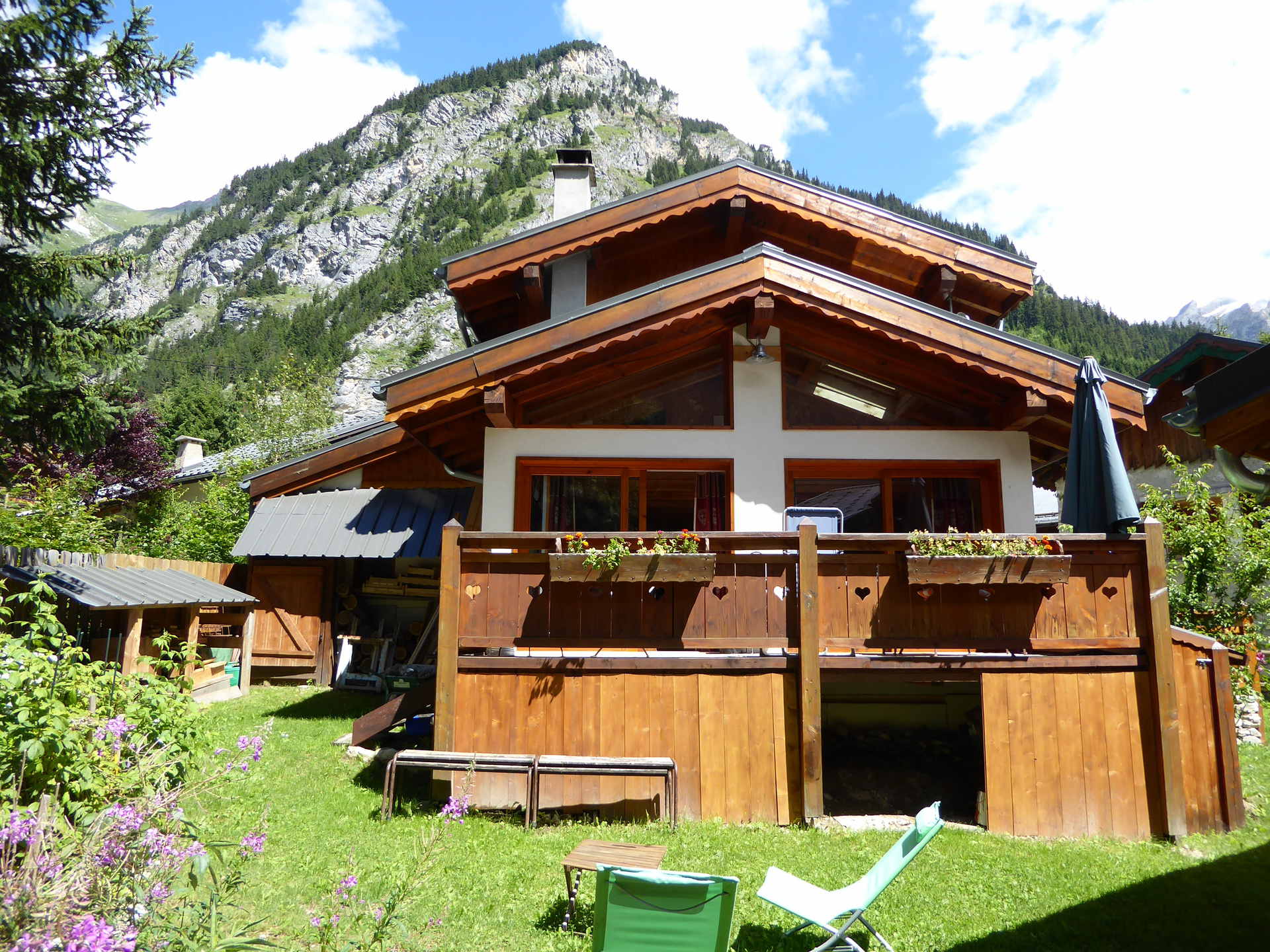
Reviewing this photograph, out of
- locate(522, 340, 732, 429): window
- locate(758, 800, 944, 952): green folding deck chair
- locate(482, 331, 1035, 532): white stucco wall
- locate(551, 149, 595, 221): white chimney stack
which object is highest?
locate(551, 149, 595, 221): white chimney stack

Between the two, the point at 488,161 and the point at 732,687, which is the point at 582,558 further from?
the point at 488,161

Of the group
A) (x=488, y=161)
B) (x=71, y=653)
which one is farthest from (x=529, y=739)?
(x=488, y=161)

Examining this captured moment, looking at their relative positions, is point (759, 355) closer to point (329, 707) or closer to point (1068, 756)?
point (1068, 756)

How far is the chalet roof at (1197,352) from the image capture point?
16.1 m

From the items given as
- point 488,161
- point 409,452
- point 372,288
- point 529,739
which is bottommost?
point 529,739

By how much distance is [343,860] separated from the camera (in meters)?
6.02

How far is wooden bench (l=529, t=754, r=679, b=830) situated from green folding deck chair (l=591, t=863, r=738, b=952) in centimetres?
271

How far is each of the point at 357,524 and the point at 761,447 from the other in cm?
824

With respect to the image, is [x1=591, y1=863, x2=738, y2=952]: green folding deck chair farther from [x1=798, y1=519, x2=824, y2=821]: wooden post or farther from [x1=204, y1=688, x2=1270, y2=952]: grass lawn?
[x1=798, y1=519, x2=824, y2=821]: wooden post

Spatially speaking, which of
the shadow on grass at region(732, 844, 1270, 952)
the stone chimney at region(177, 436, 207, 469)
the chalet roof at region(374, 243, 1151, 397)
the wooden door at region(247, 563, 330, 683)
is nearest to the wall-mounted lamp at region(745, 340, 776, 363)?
the chalet roof at region(374, 243, 1151, 397)

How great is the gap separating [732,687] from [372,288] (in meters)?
102

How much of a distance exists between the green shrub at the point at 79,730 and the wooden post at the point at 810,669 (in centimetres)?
488

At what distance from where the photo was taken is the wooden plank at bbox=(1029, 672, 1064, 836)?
7.18 m

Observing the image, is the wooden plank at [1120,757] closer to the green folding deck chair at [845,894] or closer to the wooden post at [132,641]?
the green folding deck chair at [845,894]
